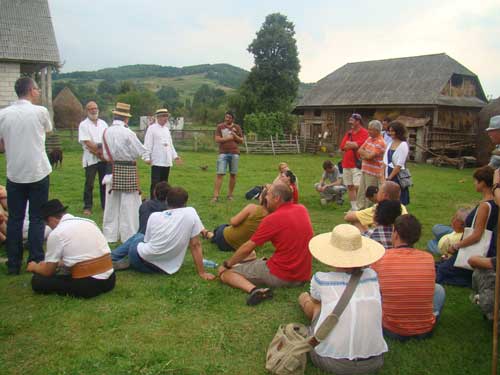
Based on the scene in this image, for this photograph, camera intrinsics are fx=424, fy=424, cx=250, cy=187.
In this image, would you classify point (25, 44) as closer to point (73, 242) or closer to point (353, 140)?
point (353, 140)

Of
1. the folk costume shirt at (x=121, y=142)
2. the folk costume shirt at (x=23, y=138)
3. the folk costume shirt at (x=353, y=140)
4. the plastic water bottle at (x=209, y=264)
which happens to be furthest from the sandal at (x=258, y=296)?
the folk costume shirt at (x=353, y=140)

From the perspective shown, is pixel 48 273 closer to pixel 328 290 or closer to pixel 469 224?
pixel 328 290

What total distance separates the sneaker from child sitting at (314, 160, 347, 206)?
5.32 m

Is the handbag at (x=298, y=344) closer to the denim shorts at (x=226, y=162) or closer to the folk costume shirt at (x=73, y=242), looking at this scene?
the folk costume shirt at (x=73, y=242)

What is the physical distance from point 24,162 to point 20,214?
2.08 feet

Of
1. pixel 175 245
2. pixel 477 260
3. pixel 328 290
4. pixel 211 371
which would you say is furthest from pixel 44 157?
pixel 477 260

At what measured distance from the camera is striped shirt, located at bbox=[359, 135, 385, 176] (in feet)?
23.4

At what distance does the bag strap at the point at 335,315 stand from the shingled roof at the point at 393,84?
2254cm

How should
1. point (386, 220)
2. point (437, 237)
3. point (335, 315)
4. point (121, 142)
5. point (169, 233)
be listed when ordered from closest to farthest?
point (335, 315) → point (386, 220) → point (169, 233) → point (121, 142) → point (437, 237)

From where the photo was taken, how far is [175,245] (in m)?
4.78

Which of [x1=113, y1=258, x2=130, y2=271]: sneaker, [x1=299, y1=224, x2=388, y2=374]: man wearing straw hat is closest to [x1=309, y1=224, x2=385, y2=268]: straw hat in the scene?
[x1=299, y1=224, x2=388, y2=374]: man wearing straw hat

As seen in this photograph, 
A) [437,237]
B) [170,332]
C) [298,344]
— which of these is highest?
[437,237]

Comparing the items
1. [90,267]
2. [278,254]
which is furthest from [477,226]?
[90,267]

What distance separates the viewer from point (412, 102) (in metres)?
23.7
